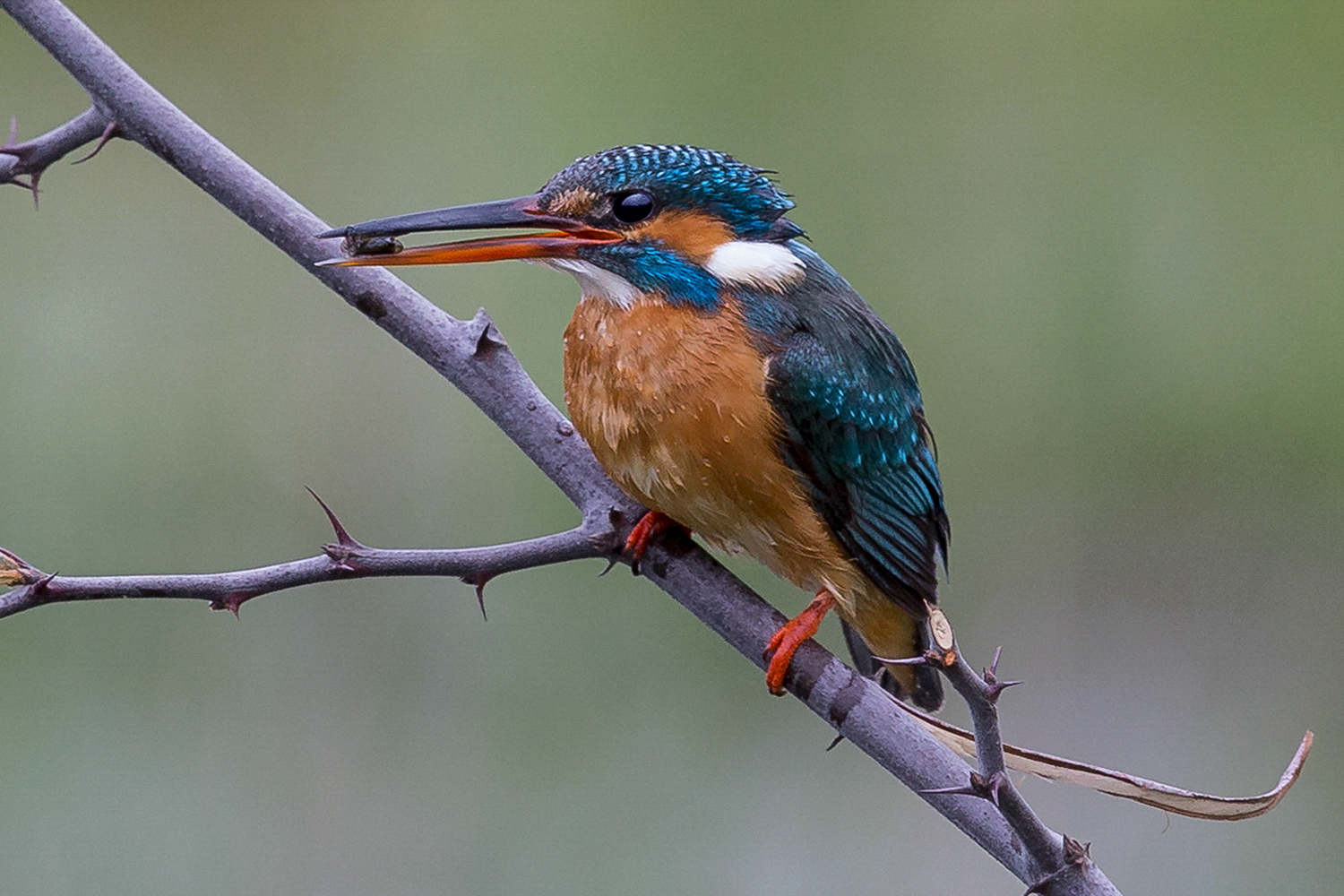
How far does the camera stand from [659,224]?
96 centimetres

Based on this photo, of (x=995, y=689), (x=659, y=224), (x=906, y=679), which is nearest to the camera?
(x=995, y=689)

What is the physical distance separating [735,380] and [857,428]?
10 centimetres

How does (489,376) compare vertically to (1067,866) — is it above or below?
above

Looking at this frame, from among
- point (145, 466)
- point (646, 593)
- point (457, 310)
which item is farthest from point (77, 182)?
point (646, 593)

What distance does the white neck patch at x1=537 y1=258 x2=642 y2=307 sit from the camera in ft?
3.13

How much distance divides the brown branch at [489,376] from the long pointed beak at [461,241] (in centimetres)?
5

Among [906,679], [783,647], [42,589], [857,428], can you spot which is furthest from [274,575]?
[906,679]

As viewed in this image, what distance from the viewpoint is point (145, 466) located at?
1.78m

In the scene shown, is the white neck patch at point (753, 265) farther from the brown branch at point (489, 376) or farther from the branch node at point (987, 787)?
the branch node at point (987, 787)

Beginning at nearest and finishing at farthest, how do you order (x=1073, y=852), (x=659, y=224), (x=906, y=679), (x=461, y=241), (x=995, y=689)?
(x=995, y=689) → (x=1073, y=852) → (x=461, y=241) → (x=659, y=224) → (x=906, y=679)

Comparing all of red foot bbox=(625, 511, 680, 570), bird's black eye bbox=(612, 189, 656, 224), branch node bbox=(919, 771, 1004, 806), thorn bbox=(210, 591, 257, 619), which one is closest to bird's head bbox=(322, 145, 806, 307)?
bird's black eye bbox=(612, 189, 656, 224)

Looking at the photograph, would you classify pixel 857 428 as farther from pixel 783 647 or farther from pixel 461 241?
pixel 461 241

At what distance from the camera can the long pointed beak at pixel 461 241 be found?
83 cm

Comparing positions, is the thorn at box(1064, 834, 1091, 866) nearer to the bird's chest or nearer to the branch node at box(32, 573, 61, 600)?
the bird's chest
